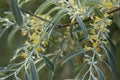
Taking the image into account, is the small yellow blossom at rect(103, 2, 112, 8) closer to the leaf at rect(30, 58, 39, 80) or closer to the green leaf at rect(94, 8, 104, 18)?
the green leaf at rect(94, 8, 104, 18)

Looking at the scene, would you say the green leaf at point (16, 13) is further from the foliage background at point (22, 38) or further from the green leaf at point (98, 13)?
the foliage background at point (22, 38)

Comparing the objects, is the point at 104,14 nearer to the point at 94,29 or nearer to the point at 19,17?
the point at 94,29

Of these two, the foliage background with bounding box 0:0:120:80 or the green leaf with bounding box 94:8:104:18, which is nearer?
the green leaf with bounding box 94:8:104:18

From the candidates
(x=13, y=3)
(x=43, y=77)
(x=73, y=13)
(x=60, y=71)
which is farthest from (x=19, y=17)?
(x=60, y=71)

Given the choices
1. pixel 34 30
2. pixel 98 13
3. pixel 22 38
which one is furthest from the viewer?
pixel 22 38

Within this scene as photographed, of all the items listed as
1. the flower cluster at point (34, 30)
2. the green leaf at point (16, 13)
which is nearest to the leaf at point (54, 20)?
the flower cluster at point (34, 30)

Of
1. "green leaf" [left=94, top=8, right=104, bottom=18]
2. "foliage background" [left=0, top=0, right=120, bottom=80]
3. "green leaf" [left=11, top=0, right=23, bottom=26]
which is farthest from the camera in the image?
"foliage background" [left=0, top=0, right=120, bottom=80]

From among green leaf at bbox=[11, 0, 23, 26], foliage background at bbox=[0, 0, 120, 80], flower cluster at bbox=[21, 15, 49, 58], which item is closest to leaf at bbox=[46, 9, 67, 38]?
flower cluster at bbox=[21, 15, 49, 58]

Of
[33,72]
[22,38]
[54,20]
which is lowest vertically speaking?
[22,38]

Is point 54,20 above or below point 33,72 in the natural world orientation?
above

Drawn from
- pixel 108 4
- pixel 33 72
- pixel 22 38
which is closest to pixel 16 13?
pixel 33 72

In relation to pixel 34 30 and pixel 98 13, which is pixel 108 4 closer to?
pixel 98 13

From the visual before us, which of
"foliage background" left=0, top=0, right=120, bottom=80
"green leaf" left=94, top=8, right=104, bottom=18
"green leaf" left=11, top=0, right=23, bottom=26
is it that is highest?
"green leaf" left=11, top=0, right=23, bottom=26
